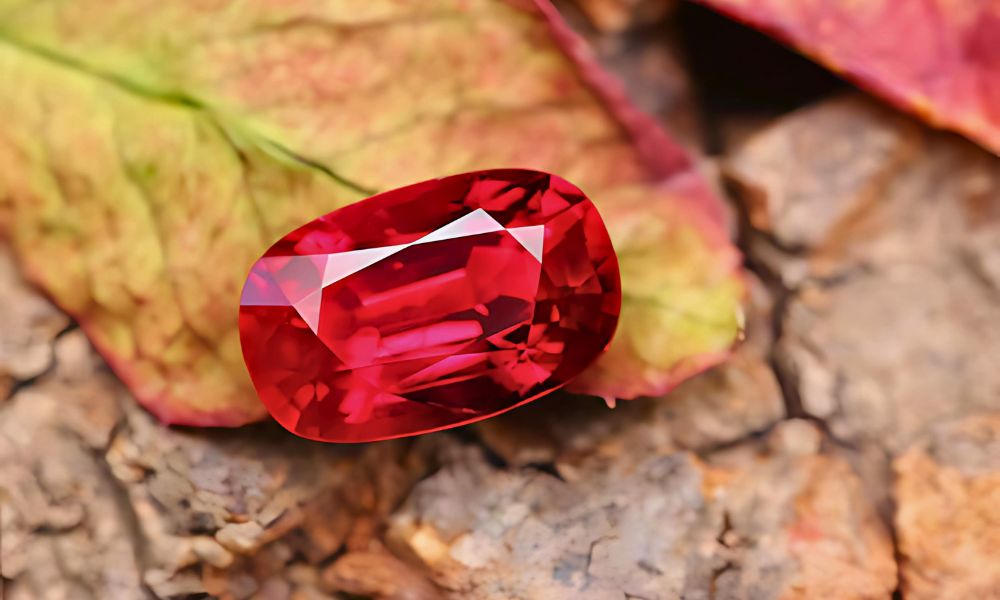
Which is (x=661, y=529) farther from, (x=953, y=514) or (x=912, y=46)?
(x=912, y=46)

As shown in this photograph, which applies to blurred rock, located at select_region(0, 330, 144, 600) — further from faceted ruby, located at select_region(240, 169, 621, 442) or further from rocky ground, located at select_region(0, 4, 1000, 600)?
faceted ruby, located at select_region(240, 169, 621, 442)

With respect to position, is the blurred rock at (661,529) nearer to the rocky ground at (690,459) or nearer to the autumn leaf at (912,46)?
the rocky ground at (690,459)

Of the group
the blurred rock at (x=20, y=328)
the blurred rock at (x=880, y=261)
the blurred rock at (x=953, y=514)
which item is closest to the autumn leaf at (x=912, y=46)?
the blurred rock at (x=880, y=261)

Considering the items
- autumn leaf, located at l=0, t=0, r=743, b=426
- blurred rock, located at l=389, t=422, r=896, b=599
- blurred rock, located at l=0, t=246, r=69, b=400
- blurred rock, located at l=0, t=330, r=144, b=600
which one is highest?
autumn leaf, located at l=0, t=0, r=743, b=426

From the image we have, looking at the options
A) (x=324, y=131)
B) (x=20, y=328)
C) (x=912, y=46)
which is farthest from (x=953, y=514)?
(x=20, y=328)

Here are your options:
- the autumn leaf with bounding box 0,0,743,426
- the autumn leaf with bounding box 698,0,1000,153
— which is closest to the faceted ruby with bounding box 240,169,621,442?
the autumn leaf with bounding box 0,0,743,426

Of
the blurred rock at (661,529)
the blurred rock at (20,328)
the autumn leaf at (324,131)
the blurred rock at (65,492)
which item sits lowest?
the blurred rock at (661,529)
